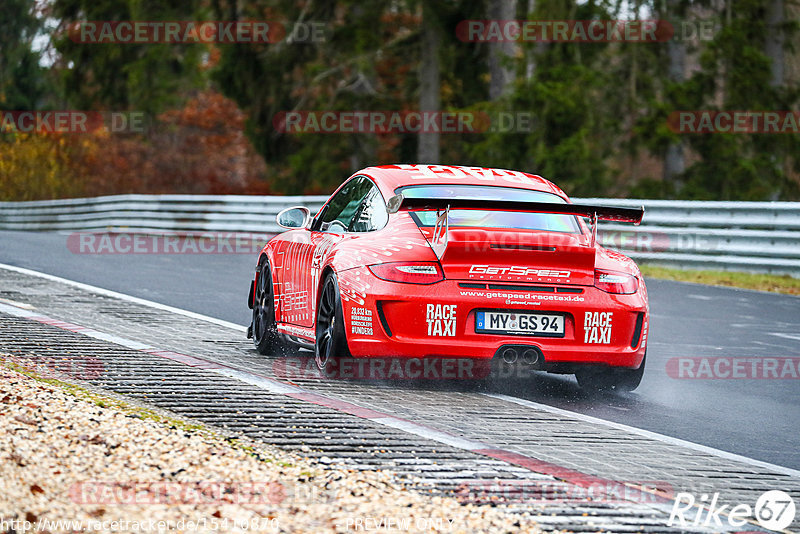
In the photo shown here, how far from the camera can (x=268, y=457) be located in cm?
571

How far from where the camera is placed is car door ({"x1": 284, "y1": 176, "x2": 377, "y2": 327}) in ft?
29.8

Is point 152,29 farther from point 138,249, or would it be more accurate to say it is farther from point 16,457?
point 16,457

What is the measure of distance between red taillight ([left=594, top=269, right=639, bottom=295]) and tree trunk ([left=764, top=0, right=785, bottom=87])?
24.7 meters

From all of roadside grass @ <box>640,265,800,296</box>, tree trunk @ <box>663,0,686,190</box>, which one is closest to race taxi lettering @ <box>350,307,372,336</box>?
roadside grass @ <box>640,265,800,296</box>

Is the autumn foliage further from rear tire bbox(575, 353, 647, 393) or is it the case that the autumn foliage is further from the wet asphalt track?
rear tire bbox(575, 353, 647, 393)

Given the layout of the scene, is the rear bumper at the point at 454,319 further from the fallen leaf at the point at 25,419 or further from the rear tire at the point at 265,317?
the fallen leaf at the point at 25,419

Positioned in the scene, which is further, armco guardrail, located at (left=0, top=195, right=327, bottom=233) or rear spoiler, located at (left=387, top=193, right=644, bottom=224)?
armco guardrail, located at (left=0, top=195, right=327, bottom=233)

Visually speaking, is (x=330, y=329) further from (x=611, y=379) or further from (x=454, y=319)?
(x=611, y=379)

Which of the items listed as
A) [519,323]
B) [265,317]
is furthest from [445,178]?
[265,317]

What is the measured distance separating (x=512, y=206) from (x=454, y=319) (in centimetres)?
81

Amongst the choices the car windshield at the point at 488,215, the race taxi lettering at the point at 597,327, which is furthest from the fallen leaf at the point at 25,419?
the race taxi lettering at the point at 597,327

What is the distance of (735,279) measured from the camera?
1867 centimetres

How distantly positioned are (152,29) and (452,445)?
38.4 meters

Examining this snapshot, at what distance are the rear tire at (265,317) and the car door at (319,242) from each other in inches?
12.9
